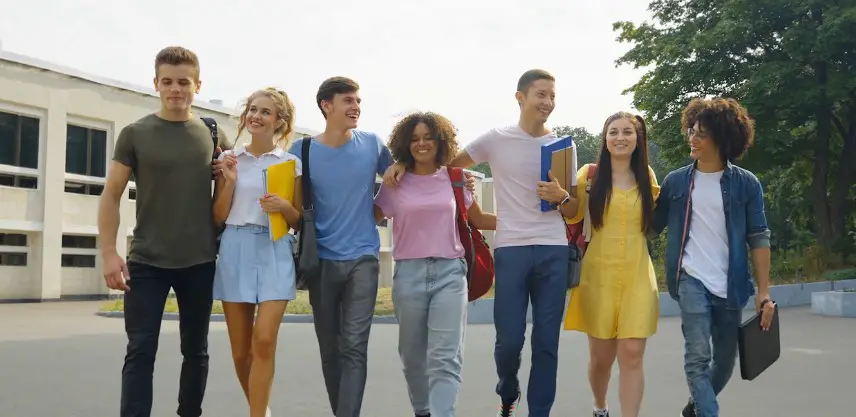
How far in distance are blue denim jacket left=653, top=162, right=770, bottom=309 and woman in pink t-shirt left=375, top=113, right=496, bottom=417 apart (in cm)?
127

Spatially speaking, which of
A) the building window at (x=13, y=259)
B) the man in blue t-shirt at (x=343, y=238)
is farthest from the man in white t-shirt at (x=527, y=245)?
the building window at (x=13, y=259)

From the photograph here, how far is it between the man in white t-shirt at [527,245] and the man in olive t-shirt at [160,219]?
1.10 meters

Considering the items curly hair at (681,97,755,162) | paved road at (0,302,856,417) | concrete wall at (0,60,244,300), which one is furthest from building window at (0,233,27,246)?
curly hair at (681,97,755,162)

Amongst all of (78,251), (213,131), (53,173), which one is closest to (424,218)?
(213,131)

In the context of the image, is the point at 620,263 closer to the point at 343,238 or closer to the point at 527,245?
the point at 527,245

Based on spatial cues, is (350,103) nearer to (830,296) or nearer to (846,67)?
(830,296)

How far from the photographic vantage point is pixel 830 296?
55.9ft

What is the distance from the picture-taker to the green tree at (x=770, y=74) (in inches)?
1078

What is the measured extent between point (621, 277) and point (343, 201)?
1681 mm

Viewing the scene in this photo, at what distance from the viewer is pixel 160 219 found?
A: 4.65 m

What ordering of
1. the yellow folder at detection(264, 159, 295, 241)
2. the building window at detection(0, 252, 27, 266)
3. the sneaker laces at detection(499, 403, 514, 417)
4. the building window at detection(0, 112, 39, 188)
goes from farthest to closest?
1. the building window at detection(0, 252, 27, 266)
2. the building window at detection(0, 112, 39, 188)
3. the sneaker laces at detection(499, 403, 514, 417)
4. the yellow folder at detection(264, 159, 295, 241)

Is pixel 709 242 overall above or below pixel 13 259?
above

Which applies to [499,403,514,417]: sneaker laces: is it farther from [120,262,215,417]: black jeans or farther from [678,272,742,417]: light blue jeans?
[120,262,215,417]: black jeans

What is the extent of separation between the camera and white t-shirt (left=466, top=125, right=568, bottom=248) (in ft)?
16.7
